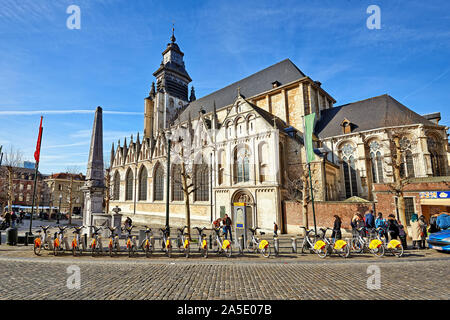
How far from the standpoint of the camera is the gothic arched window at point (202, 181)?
2428 cm

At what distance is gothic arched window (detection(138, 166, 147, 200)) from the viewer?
3404 cm

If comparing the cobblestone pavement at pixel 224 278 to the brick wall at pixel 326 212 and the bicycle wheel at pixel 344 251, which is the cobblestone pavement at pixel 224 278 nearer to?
the bicycle wheel at pixel 344 251

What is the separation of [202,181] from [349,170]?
15.3 meters

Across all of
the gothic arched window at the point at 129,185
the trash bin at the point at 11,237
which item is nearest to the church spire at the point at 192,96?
the gothic arched window at the point at 129,185

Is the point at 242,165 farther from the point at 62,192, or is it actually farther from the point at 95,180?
the point at 62,192

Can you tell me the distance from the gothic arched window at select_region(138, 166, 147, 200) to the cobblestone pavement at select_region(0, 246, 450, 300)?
2558 centimetres

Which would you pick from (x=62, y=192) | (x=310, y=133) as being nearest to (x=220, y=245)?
(x=310, y=133)

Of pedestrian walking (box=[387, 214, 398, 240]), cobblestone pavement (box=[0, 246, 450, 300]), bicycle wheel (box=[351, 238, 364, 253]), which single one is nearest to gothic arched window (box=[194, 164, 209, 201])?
cobblestone pavement (box=[0, 246, 450, 300])

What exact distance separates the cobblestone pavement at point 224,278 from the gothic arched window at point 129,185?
28724 millimetres

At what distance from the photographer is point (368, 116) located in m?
22.9

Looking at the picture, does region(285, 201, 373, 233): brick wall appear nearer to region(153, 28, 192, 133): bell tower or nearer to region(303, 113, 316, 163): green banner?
region(303, 113, 316, 163): green banner
